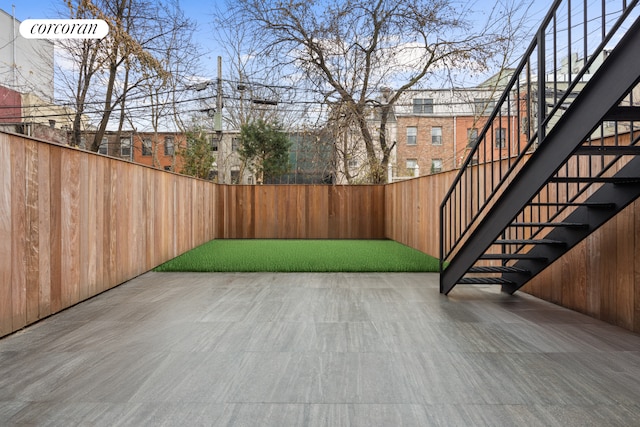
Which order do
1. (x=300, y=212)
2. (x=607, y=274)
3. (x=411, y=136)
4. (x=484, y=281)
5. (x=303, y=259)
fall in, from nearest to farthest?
(x=607, y=274), (x=484, y=281), (x=303, y=259), (x=300, y=212), (x=411, y=136)

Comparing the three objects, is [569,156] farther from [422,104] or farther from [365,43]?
[365,43]

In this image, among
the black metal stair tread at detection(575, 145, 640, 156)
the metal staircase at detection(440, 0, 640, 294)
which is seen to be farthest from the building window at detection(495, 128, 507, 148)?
the black metal stair tread at detection(575, 145, 640, 156)

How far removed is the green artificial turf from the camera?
560cm

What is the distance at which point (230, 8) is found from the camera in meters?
10.2

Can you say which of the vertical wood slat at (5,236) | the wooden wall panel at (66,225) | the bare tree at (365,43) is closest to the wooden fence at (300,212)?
the bare tree at (365,43)

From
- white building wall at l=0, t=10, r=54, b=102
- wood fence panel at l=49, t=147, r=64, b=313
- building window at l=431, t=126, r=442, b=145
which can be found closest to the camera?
wood fence panel at l=49, t=147, r=64, b=313

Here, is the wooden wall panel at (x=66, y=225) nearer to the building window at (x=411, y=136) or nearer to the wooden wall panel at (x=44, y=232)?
the wooden wall panel at (x=44, y=232)

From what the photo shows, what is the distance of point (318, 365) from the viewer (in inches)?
90.0

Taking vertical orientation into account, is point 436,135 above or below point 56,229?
above

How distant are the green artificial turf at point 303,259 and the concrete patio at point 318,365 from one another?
1.74 m

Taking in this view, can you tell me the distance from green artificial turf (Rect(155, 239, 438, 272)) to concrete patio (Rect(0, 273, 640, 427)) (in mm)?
1744

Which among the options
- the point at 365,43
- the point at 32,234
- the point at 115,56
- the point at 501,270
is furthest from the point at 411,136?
the point at 32,234

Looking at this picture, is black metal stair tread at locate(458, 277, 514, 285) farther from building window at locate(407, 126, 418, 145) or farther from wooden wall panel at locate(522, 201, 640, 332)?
building window at locate(407, 126, 418, 145)

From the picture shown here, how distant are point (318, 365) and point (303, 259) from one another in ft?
13.6
